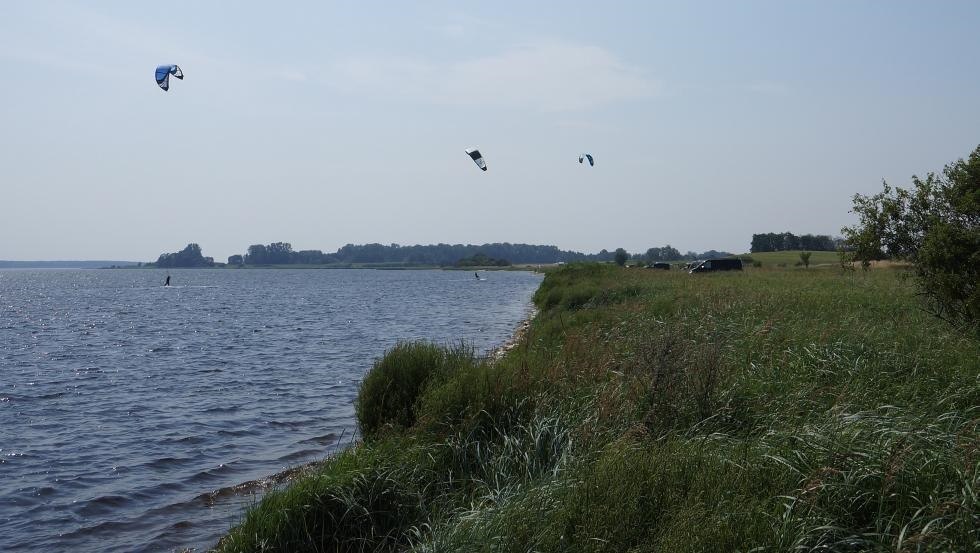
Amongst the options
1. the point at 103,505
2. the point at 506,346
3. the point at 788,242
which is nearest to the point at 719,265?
the point at 506,346

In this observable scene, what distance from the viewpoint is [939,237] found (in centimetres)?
1198

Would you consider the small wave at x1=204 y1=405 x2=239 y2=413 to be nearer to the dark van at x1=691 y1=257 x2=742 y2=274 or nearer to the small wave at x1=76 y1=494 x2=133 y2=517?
the small wave at x1=76 y1=494 x2=133 y2=517

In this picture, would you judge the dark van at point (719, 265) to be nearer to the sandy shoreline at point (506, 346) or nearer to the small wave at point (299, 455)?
the sandy shoreline at point (506, 346)

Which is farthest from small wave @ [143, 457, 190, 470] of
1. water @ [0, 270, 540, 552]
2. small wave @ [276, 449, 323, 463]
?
small wave @ [276, 449, 323, 463]

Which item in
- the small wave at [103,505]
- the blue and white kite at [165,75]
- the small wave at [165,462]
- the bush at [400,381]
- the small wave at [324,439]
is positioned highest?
the blue and white kite at [165,75]

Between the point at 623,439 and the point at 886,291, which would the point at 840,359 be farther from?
the point at 886,291

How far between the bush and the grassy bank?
0.03 metres

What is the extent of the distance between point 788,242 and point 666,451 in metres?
132

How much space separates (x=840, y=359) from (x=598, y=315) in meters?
9.43

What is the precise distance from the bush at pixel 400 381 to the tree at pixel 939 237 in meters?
7.67

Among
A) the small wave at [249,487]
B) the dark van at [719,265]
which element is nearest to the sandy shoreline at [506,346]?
the small wave at [249,487]

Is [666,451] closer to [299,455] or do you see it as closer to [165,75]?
[299,455]

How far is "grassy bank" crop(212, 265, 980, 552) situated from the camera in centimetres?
512

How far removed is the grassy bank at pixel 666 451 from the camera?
5117 mm
